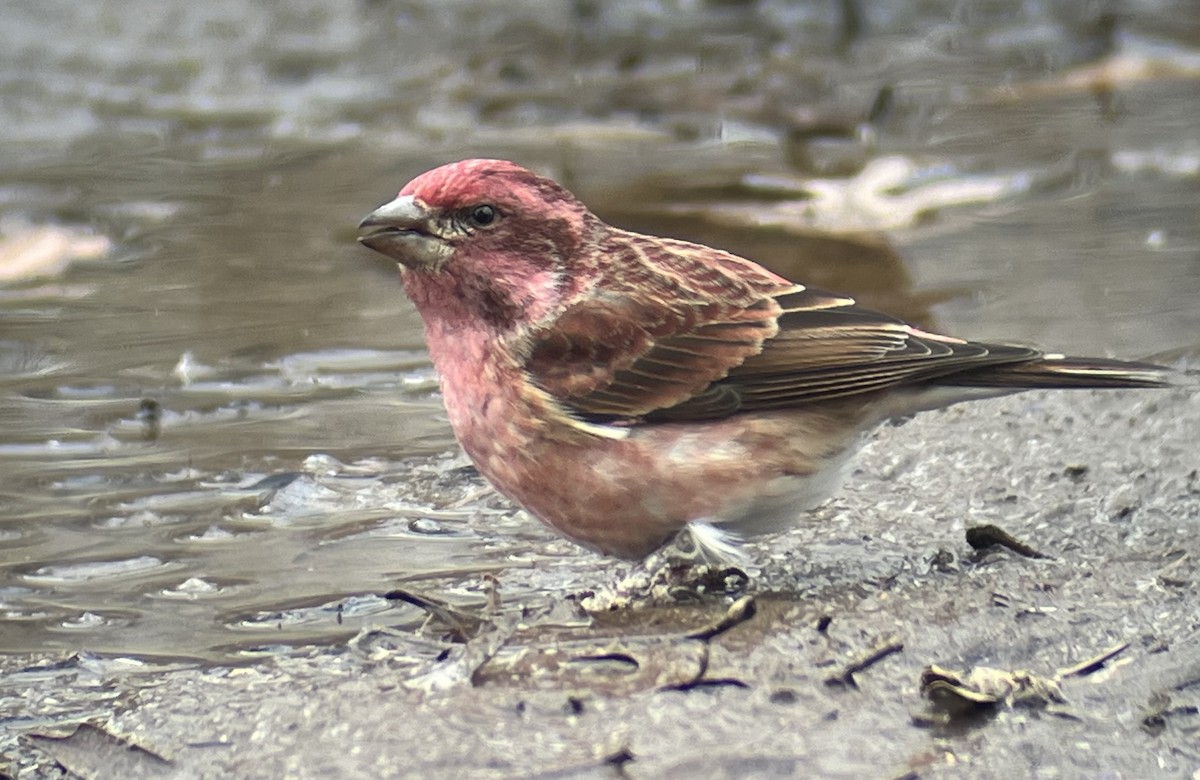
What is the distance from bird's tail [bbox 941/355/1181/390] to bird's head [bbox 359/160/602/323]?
115 cm

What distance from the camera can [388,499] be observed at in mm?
5574

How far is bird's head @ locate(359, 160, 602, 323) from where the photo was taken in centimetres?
475

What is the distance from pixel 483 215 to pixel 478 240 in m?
0.08

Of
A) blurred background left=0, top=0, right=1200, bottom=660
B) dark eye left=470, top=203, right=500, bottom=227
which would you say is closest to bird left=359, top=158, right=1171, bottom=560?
dark eye left=470, top=203, right=500, bottom=227

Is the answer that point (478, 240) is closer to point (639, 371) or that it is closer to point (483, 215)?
point (483, 215)

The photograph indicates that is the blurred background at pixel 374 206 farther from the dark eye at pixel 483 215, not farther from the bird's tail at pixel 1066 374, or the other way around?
the bird's tail at pixel 1066 374

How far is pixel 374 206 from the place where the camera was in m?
8.96

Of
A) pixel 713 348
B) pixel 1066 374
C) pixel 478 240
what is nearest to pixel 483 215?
pixel 478 240

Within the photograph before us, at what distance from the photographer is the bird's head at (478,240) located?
4.75 meters

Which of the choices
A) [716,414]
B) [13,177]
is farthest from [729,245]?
[13,177]

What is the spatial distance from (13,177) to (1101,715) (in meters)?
7.53

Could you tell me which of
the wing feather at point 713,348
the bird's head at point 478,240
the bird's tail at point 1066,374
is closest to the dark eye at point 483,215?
the bird's head at point 478,240

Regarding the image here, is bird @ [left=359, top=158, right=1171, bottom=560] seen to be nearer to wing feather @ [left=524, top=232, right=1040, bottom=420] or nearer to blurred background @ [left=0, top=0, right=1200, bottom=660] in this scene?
wing feather @ [left=524, top=232, right=1040, bottom=420]

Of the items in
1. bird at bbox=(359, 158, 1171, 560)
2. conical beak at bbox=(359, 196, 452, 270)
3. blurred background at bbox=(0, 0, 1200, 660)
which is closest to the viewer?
Answer: bird at bbox=(359, 158, 1171, 560)
